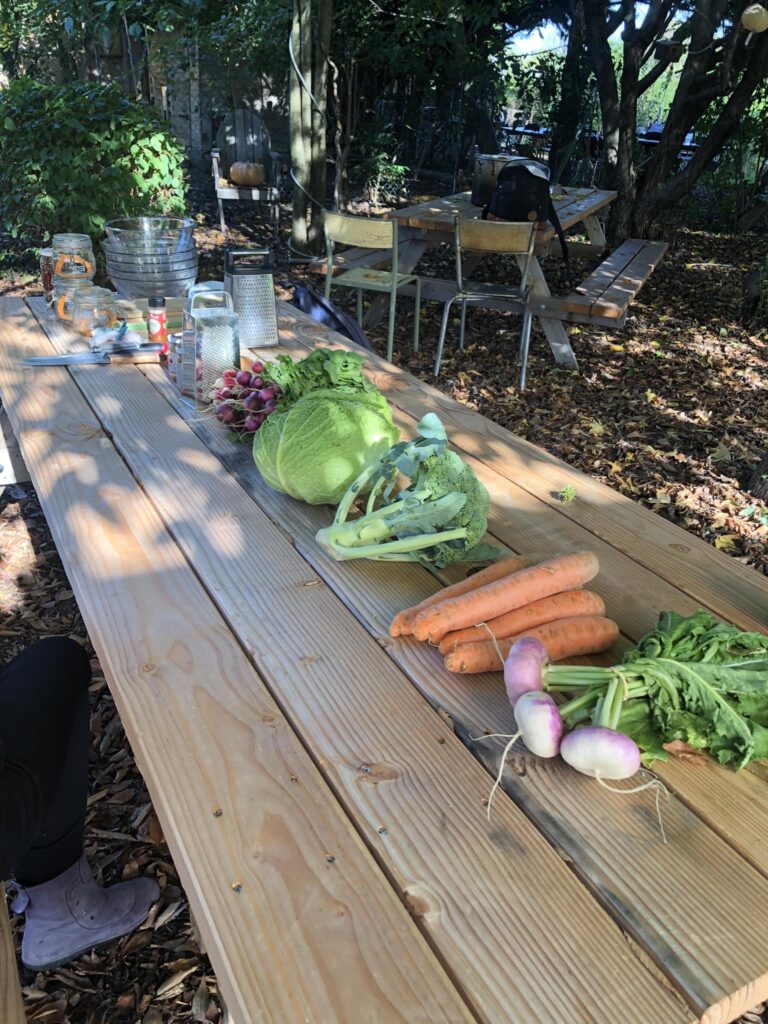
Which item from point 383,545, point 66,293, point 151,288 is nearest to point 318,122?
point 151,288

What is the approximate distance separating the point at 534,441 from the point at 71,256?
2.67 metres

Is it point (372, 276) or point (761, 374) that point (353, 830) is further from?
point (761, 374)

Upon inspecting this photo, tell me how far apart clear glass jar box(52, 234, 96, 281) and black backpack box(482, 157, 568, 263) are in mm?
3242

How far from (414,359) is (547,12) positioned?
35.7 ft

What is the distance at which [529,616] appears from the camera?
1.27 meters

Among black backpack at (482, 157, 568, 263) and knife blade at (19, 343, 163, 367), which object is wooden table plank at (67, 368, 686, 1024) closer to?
knife blade at (19, 343, 163, 367)

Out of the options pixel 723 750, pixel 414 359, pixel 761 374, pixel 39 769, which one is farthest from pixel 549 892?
pixel 761 374

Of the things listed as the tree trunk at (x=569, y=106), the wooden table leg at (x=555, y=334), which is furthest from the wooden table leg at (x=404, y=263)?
the tree trunk at (x=569, y=106)

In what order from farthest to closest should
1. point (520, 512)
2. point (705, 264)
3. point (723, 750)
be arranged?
point (705, 264)
point (520, 512)
point (723, 750)

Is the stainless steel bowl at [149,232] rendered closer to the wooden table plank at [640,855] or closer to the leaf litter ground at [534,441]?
the leaf litter ground at [534,441]

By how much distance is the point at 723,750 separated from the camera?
3.48 ft

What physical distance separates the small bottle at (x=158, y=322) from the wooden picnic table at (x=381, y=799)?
97 centimetres

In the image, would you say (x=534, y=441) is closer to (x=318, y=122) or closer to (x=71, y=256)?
(x=71, y=256)

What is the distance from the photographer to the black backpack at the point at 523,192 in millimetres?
5113
